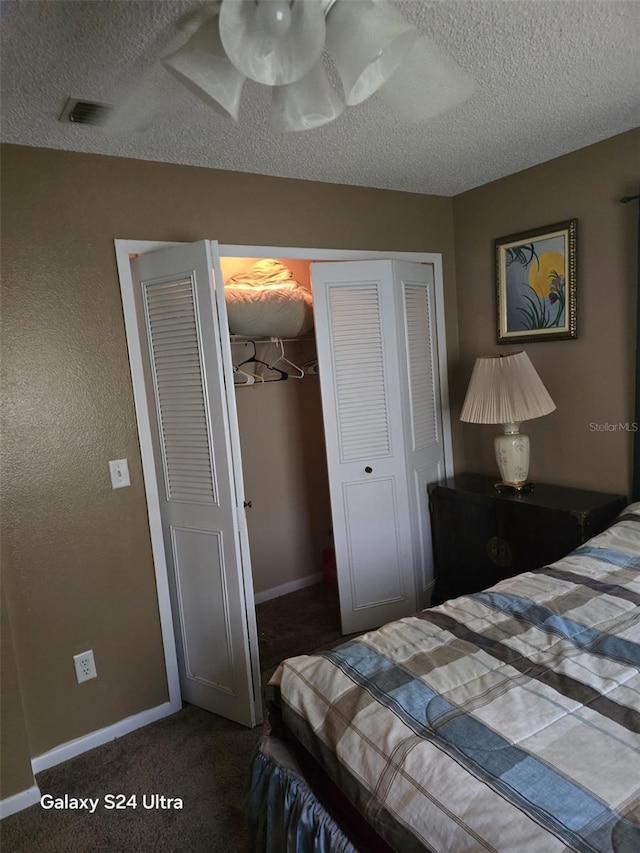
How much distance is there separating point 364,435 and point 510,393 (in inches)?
30.7

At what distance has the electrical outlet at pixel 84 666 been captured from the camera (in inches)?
91.0

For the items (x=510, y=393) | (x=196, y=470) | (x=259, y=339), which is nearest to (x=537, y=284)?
(x=510, y=393)

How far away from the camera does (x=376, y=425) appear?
3029 mm

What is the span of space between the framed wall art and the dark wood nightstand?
84 centimetres

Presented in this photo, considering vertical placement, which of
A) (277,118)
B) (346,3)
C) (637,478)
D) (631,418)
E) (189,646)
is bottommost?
(189,646)

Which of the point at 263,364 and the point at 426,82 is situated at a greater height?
the point at 426,82

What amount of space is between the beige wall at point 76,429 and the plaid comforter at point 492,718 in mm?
1164

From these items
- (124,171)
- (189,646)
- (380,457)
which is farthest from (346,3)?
(189,646)

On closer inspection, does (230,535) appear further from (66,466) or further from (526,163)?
(526,163)

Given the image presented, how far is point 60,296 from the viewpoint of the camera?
2.21 m

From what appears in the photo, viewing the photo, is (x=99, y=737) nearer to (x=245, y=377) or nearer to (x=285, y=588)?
(x=285, y=588)

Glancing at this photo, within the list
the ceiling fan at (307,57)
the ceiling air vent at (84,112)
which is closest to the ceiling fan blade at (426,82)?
the ceiling fan at (307,57)

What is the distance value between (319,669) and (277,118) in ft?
4.71

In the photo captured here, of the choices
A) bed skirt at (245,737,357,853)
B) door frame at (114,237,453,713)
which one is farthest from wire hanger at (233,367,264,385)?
bed skirt at (245,737,357,853)
